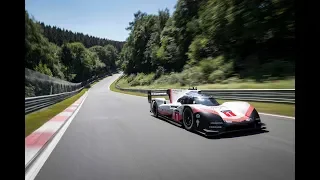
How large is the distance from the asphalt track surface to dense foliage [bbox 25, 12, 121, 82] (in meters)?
2.63

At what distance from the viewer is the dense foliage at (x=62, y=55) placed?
144 ft

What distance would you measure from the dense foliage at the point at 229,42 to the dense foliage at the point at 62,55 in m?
16.3

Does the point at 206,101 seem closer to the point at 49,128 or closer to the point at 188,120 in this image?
the point at 188,120

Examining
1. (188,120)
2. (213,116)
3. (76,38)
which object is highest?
(76,38)

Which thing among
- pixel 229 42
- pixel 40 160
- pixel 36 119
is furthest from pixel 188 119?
pixel 229 42

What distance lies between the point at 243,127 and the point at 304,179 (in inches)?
141

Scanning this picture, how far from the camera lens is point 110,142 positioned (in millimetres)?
6258

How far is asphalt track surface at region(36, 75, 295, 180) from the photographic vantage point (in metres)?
3.91

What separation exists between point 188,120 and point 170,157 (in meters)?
2.84

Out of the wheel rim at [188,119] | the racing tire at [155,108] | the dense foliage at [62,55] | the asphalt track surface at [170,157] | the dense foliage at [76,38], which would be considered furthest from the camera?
the dense foliage at [76,38]

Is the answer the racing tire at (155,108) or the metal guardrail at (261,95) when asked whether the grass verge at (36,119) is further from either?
the metal guardrail at (261,95)

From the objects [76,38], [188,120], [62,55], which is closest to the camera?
[188,120]

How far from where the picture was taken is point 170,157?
4824 mm

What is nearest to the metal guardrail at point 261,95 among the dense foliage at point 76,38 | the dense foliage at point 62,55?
the dense foliage at point 62,55
